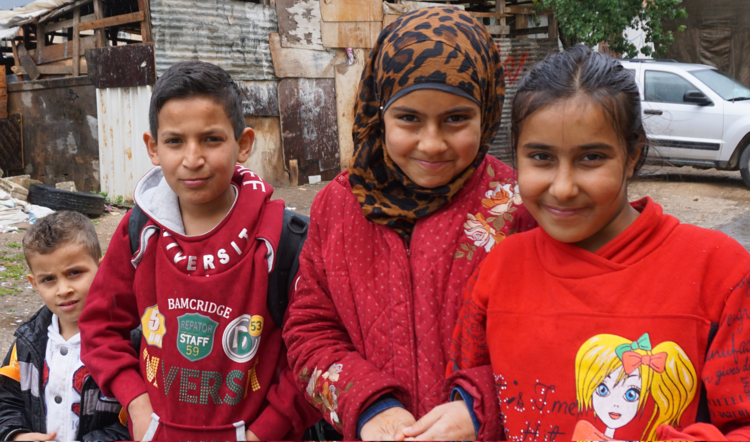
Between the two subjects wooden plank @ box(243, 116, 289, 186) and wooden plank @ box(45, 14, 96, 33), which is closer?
wooden plank @ box(45, 14, 96, 33)

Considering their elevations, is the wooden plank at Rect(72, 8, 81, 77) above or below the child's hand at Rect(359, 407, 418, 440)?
above

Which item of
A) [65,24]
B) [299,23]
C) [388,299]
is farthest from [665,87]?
[65,24]

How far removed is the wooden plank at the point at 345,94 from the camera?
1014 cm

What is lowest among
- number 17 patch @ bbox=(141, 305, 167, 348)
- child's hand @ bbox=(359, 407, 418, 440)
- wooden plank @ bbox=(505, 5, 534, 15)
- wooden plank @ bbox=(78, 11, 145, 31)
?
child's hand @ bbox=(359, 407, 418, 440)

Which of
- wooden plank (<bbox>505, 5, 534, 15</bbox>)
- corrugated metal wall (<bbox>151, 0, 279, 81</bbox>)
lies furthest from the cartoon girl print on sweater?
wooden plank (<bbox>505, 5, 534, 15</bbox>)

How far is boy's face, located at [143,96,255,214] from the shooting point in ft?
5.81

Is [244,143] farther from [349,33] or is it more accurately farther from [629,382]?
[349,33]

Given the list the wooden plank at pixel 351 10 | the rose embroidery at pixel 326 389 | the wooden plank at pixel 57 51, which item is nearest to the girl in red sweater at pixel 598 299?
the rose embroidery at pixel 326 389

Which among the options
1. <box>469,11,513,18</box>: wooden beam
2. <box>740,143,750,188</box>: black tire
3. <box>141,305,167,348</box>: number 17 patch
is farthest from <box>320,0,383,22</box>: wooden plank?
<box>141,305,167,348</box>: number 17 patch

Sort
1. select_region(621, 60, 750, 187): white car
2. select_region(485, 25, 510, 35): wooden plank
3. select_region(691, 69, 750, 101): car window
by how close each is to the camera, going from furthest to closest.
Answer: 1. select_region(485, 25, 510, 35): wooden plank
2. select_region(691, 69, 750, 101): car window
3. select_region(621, 60, 750, 187): white car

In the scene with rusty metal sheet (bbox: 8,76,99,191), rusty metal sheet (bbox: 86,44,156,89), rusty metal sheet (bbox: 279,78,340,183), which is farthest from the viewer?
rusty metal sheet (bbox: 279,78,340,183)

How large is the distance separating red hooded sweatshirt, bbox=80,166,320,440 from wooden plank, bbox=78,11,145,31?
725cm

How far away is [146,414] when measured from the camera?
1742mm

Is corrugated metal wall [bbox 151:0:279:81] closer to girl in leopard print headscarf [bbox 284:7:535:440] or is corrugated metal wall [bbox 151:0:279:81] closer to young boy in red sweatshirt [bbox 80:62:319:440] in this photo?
young boy in red sweatshirt [bbox 80:62:319:440]
